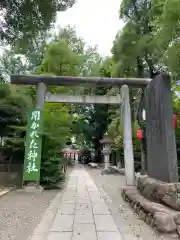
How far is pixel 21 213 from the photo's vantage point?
246 inches

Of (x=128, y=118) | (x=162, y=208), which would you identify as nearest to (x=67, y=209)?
(x=162, y=208)

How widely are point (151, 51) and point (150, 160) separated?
802 cm

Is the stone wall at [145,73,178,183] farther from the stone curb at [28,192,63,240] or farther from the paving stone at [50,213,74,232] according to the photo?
the stone curb at [28,192,63,240]

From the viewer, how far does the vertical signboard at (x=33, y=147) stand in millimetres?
9523

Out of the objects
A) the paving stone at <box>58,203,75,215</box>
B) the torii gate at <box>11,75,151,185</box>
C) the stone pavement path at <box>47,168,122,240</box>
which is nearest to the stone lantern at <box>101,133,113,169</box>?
the torii gate at <box>11,75,151,185</box>

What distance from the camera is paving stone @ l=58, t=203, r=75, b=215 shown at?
641 cm

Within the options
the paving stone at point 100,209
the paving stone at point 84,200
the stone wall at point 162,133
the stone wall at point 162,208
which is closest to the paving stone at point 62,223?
the paving stone at point 100,209

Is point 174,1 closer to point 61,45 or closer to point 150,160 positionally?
point 150,160

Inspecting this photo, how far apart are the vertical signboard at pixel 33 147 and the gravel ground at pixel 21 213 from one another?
0.73m

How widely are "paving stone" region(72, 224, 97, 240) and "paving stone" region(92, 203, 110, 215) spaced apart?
1.25 m

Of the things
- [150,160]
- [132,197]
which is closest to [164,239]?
[132,197]

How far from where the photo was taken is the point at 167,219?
4.64m

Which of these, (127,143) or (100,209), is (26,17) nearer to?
(100,209)

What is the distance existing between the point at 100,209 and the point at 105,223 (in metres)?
1.49
